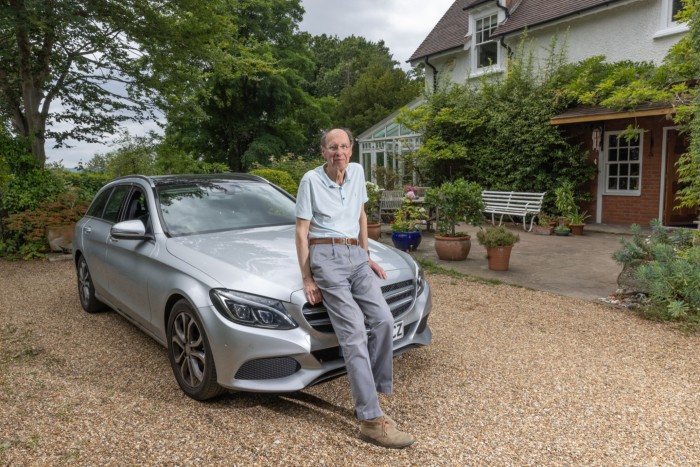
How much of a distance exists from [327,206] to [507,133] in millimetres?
11299

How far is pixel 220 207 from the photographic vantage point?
13.7 feet

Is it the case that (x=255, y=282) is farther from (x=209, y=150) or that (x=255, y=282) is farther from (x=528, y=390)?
(x=209, y=150)

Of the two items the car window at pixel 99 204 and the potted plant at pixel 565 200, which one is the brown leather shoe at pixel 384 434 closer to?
the car window at pixel 99 204

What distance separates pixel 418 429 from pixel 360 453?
16.4 inches

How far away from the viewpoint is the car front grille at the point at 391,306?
9.39 feet

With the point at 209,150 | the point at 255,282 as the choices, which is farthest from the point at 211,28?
the point at 209,150

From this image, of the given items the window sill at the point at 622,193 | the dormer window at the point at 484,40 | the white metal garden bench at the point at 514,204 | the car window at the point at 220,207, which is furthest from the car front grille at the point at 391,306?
the dormer window at the point at 484,40

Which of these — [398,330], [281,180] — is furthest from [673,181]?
[398,330]

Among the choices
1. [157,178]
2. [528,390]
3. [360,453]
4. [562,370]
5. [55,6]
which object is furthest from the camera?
[55,6]

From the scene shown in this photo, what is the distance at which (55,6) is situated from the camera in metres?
8.26

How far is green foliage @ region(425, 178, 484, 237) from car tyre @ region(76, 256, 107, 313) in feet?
16.3

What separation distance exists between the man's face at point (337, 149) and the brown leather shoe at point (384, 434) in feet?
4.88

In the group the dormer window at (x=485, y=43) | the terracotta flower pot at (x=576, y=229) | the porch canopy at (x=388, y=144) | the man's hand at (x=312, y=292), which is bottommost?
the terracotta flower pot at (x=576, y=229)

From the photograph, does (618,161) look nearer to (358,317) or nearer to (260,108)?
(358,317)
